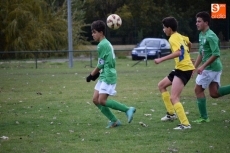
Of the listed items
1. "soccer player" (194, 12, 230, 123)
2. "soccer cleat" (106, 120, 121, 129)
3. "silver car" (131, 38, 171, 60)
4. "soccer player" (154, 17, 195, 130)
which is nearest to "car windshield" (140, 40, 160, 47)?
"silver car" (131, 38, 171, 60)

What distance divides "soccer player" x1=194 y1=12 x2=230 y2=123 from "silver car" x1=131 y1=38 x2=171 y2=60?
2439 centimetres

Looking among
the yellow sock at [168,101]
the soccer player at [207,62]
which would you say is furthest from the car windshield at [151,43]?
the soccer player at [207,62]

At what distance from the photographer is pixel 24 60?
3341 cm

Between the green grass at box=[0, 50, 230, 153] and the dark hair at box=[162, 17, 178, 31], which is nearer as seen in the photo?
the green grass at box=[0, 50, 230, 153]

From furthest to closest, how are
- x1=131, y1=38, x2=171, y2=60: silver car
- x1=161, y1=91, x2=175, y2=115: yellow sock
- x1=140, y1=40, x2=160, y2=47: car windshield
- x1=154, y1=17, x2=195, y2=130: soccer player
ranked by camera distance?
1. x1=140, y1=40, x2=160, y2=47: car windshield
2. x1=131, y1=38, x2=171, y2=60: silver car
3. x1=161, y1=91, x2=175, y2=115: yellow sock
4. x1=154, y1=17, x2=195, y2=130: soccer player

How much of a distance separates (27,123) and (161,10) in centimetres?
4753

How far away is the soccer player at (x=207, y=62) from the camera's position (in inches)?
387

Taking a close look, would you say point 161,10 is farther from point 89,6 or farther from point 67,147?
point 67,147

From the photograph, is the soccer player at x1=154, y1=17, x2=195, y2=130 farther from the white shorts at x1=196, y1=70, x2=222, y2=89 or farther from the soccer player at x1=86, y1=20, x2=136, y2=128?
the soccer player at x1=86, y1=20, x2=136, y2=128

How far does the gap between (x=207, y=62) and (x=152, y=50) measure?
26.6 m

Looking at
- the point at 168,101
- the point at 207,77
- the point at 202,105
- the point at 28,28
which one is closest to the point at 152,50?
the point at 28,28

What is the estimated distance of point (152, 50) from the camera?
3625cm

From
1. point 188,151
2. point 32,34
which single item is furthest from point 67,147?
point 32,34

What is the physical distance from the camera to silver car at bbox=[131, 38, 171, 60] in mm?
35781
